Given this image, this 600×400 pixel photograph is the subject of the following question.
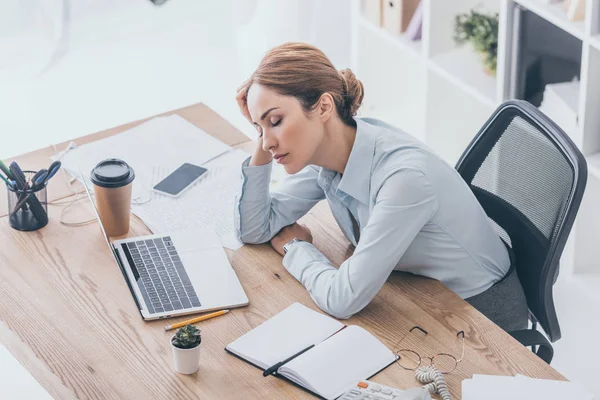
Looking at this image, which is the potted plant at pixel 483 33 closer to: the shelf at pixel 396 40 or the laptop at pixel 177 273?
the shelf at pixel 396 40

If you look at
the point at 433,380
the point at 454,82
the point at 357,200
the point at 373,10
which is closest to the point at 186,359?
the point at 433,380

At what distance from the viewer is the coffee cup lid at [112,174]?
83.8 inches

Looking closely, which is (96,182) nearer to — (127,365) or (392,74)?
(127,365)

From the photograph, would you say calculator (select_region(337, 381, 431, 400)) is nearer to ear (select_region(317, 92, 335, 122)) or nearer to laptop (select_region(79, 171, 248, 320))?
laptop (select_region(79, 171, 248, 320))

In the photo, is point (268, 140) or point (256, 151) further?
point (256, 151)

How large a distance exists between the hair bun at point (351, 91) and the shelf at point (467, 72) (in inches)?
49.1

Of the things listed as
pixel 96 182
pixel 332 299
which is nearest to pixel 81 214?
pixel 96 182

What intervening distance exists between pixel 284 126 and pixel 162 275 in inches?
16.0

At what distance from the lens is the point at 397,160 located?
6.54 ft

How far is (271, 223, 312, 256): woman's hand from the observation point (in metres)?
2.13

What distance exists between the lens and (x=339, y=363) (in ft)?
5.76

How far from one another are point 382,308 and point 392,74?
2111 mm

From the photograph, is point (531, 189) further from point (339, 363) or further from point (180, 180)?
point (180, 180)

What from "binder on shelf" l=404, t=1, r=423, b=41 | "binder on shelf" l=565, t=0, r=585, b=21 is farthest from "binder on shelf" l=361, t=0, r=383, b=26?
"binder on shelf" l=565, t=0, r=585, b=21
